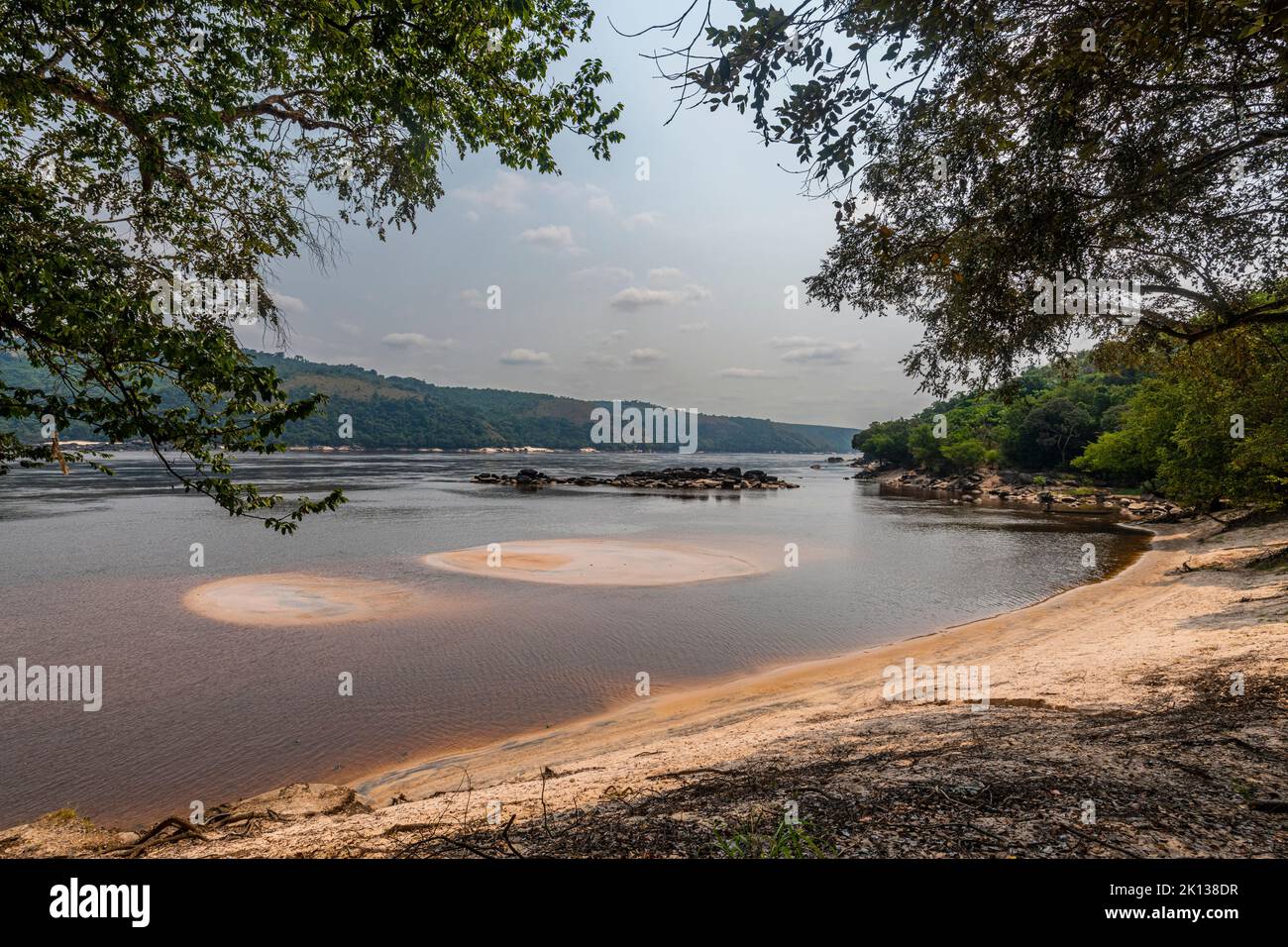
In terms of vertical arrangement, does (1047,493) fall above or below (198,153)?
below

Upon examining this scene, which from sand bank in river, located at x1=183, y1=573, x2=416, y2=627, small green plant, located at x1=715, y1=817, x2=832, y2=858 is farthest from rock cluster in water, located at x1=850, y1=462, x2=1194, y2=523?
sand bank in river, located at x1=183, y1=573, x2=416, y2=627

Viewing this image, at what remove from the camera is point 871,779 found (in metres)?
4.98

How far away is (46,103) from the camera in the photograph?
527cm

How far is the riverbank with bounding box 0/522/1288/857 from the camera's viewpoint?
382 centimetres

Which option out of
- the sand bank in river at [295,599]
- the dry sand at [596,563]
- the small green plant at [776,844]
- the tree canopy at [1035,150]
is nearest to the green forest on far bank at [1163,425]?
the tree canopy at [1035,150]

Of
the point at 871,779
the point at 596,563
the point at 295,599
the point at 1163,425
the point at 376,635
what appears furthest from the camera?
the point at 1163,425

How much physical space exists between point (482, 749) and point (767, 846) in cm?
680

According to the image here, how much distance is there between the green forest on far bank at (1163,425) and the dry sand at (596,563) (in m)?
12.0

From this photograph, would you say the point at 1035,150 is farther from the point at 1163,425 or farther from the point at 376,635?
the point at 1163,425

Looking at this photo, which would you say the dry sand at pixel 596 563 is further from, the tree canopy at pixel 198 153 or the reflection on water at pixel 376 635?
the tree canopy at pixel 198 153

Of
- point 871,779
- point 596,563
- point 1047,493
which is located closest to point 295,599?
point 596,563

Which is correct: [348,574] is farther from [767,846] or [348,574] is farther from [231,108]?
[767,846]

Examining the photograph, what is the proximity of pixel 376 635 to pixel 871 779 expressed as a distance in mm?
13745

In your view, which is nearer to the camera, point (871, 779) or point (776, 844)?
point (776, 844)
